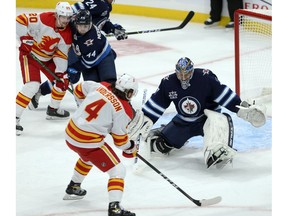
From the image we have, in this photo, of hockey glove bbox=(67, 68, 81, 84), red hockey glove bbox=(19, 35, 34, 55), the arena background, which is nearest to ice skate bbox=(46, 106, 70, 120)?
hockey glove bbox=(67, 68, 81, 84)

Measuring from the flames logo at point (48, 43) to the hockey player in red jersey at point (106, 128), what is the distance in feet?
4.43

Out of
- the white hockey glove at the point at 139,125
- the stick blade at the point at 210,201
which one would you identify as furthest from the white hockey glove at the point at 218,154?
the stick blade at the point at 210,201

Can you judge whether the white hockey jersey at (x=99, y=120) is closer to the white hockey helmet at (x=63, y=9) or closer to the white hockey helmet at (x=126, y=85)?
the white hockey helmet at (x=126, y=85)

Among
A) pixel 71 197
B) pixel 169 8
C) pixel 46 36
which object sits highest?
pixel 46 36

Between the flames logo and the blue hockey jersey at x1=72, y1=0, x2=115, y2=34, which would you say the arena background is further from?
the flames logo

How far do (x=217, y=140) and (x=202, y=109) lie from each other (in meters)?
0.21

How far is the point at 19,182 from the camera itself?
146 inches

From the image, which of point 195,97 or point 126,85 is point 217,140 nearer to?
point 195,97

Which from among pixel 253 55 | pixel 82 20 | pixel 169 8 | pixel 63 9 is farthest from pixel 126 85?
pixel 169 8

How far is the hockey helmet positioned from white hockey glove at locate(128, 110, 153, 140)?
0.74 meters

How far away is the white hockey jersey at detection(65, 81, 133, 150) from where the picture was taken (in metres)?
3.12

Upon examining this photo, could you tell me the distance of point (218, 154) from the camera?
3768 mm

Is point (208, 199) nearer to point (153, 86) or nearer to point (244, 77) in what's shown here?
point (244, 77)

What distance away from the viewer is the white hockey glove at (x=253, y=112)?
381 cm
